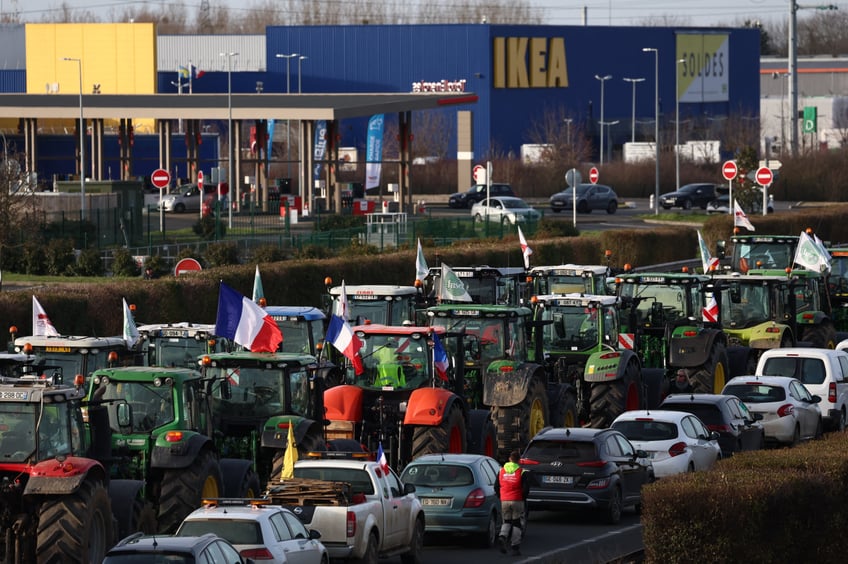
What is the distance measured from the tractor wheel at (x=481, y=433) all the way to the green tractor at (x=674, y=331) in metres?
5.95

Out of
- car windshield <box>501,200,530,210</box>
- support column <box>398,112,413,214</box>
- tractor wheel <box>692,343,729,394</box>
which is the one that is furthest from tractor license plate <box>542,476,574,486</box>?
support column <box>398,112,413,214</box>

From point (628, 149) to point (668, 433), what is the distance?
87.3 m

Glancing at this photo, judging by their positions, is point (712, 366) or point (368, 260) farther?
point (368, 260)

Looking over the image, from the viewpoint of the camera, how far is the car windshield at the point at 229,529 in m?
14.8

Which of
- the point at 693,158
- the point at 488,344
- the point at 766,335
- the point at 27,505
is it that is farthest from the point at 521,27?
the point at 27,505

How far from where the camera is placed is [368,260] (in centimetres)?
4047

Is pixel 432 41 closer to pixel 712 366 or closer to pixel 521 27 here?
pixel 521 27

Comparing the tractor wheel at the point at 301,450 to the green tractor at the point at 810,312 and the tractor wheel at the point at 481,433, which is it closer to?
the tractor wheel at the point at 481,433

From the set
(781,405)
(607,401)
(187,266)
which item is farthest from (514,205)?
(607,401)

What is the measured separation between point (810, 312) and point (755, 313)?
9.37ft

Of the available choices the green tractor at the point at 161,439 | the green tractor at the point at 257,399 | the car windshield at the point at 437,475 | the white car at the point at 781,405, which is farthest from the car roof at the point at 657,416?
the green tractor at the point at 161,439

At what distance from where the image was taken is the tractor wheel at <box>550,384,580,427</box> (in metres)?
24.7

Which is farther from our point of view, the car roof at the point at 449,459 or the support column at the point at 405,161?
the support column at the point at 405,161

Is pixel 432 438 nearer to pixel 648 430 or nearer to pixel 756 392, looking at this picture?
pixel 648 430
